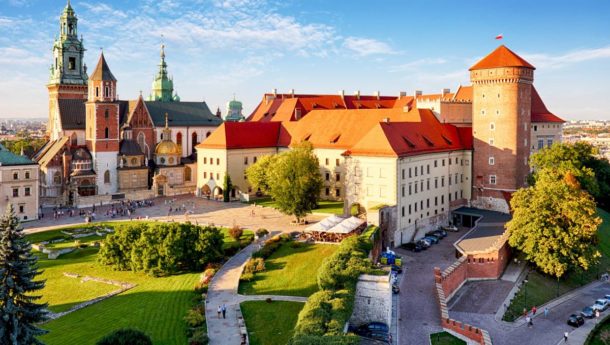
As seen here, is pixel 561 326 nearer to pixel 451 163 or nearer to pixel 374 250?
pixel 374 250

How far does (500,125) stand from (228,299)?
38503 millimetres

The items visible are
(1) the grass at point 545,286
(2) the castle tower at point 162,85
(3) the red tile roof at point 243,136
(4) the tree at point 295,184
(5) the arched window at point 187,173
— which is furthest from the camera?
(2) the castle tower at point 162,85

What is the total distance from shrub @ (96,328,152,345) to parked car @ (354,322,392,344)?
1349cm

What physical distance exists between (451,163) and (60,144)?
5316 cm

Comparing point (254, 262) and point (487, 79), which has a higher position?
point (487, 79)

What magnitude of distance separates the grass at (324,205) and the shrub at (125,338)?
105ft

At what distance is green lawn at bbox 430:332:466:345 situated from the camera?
109 feet

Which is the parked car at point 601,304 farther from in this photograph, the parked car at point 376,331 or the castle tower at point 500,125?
the parked car at point 376,331

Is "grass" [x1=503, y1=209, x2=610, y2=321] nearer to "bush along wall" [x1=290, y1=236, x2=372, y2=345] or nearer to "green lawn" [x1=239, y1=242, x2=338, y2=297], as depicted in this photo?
"bush along wall" [x1=290, y1=236, x2=372, y2=345]

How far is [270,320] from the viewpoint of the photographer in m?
34.2

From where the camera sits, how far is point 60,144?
262ft

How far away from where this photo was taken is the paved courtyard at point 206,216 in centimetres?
5769

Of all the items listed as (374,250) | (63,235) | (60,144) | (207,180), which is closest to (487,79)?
(374,250)

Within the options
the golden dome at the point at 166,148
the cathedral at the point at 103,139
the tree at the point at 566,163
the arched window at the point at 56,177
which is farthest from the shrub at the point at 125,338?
the golden dome at the point at 166,148
